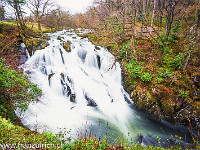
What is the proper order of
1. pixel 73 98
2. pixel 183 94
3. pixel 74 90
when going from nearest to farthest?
1. pixel 183 94
2. pixel 73 98
3. pixel 74 90

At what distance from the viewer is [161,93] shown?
7.72 metres

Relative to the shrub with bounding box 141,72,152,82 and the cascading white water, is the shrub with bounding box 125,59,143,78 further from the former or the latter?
the cascading white water

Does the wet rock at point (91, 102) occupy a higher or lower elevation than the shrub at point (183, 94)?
lower

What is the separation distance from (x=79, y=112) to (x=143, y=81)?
5.79m

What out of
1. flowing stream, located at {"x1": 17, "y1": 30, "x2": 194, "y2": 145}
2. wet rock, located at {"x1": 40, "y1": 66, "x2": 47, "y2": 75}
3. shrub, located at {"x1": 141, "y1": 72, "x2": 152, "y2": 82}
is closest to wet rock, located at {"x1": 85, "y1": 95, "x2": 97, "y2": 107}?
flowing stream, located at {"x1": 17, "y1": 30, "x2": 194, "y2": 145}

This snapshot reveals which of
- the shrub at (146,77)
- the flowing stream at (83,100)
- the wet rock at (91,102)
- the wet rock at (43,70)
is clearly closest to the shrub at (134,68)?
the shrub at (146,77)

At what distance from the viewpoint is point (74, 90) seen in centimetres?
882

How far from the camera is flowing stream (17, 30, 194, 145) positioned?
6164 millimetres

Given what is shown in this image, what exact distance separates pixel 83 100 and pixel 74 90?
47.3 inches

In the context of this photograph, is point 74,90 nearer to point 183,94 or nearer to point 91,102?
point 91,102

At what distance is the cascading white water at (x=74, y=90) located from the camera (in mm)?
6686

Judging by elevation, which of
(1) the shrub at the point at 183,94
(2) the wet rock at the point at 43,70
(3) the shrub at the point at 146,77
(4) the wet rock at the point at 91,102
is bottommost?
(4) the wet rock at the point at 91,102

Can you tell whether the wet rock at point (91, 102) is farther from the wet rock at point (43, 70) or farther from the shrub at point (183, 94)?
the shrub at point (183, 94)

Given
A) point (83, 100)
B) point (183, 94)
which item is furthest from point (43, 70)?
point (183, 94)
